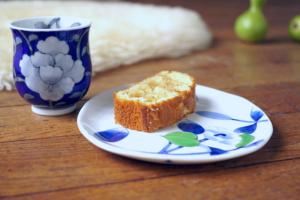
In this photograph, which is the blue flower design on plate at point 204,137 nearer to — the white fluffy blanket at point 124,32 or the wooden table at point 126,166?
the wooden table at point 126,166

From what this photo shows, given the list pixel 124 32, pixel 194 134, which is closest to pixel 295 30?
pixel 124 32

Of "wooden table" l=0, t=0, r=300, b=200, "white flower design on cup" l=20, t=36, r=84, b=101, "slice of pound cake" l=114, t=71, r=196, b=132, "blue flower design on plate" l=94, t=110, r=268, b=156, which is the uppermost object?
"white flower design on cup" l=20, t=36, r=84, b=101

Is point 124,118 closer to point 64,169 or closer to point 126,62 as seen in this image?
point 64,169

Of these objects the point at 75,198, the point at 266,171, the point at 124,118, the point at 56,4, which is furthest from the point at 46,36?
the point at 56,4

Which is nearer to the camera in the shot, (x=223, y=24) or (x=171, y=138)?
(x=171, y=138)

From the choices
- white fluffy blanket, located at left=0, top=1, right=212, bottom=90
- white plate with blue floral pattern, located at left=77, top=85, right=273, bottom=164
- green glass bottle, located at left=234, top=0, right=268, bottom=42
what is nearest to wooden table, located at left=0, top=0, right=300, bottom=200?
white plate with blue floral pattern, located at left=77, top=85, right=273, bottom=164

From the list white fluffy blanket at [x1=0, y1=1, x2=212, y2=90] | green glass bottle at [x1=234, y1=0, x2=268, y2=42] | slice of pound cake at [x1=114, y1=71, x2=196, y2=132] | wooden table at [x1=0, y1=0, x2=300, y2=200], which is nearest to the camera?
wooden table at [x1=0, y1=0, x2=300, y2=200]

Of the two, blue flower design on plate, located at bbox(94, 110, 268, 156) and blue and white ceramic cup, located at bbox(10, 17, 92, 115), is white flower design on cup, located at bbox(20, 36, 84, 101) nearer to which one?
blue and white ceramic cup, located at bbox(10, 17, 92, 115)

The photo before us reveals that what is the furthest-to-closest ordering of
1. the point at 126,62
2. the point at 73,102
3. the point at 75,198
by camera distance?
the point at 126,62 < the point at 73,102 < the point at 75,198
